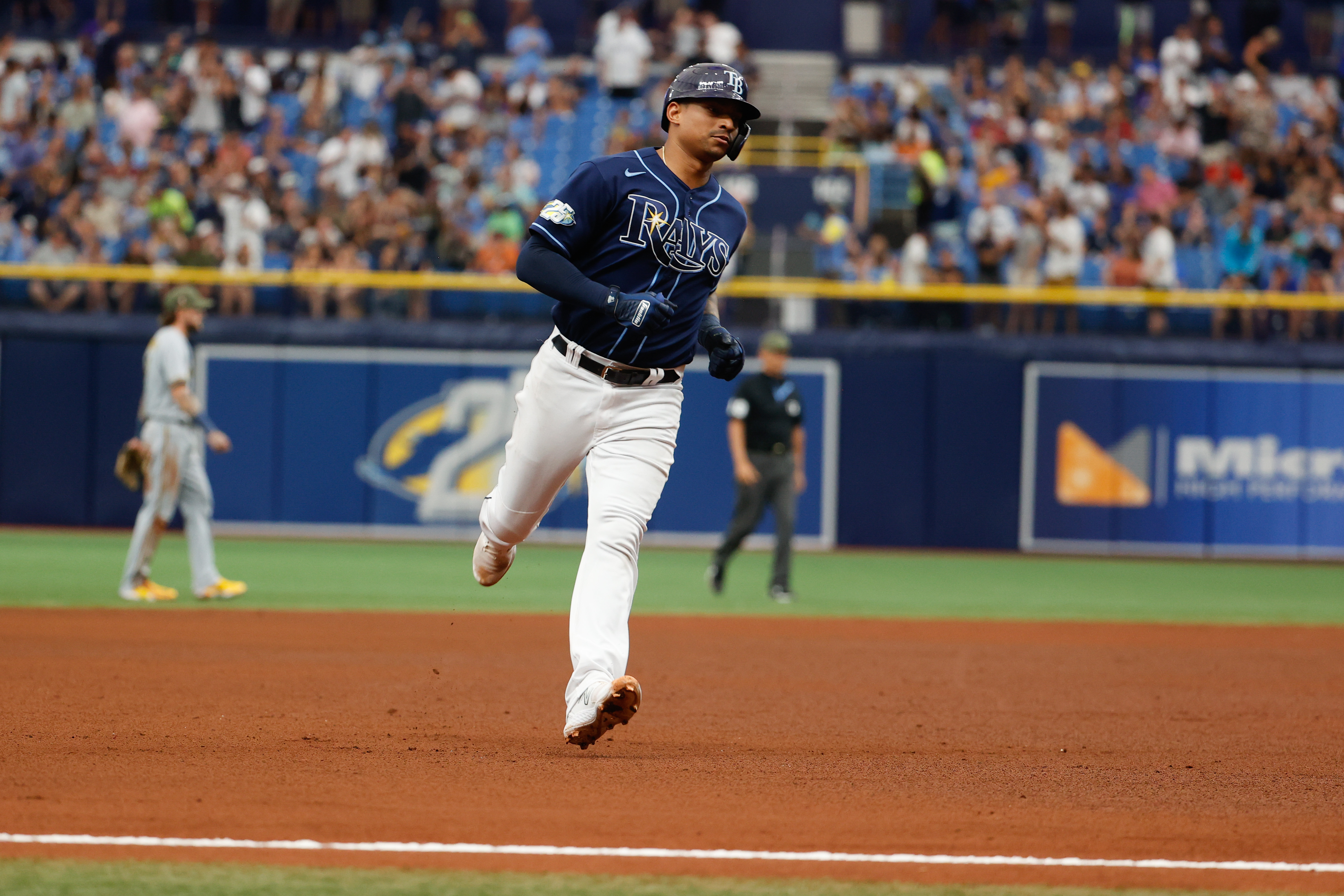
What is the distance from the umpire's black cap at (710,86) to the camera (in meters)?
5.29

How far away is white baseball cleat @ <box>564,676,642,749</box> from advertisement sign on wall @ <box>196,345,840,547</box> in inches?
466

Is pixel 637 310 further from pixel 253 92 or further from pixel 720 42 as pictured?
pixel 720 42

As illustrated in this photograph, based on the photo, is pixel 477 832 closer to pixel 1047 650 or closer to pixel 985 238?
pixel 1047 650

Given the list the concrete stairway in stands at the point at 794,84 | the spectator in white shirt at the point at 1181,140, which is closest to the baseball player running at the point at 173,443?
the concrete stairway in stands at the point at 794,84

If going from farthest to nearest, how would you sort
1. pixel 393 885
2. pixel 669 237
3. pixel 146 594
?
1. pixel 146 594
2. pixel 669 237
3. pixel 393 885

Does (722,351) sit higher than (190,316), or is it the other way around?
(190,316)

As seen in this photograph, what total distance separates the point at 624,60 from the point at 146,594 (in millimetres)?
13401

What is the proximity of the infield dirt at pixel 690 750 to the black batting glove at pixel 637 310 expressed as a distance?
1.48 m

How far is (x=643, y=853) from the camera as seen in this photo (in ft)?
13.4

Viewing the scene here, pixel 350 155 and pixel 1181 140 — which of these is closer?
pixel 350 155

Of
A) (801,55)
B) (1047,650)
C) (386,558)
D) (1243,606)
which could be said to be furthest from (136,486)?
(801,55)

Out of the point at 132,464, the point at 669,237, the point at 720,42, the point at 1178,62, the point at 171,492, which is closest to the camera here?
the point at 669,237

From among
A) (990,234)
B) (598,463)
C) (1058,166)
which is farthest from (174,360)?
(1058,166)

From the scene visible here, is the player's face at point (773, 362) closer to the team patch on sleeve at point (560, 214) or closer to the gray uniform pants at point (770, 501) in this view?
the gray uniform pants at point (770, 501)
